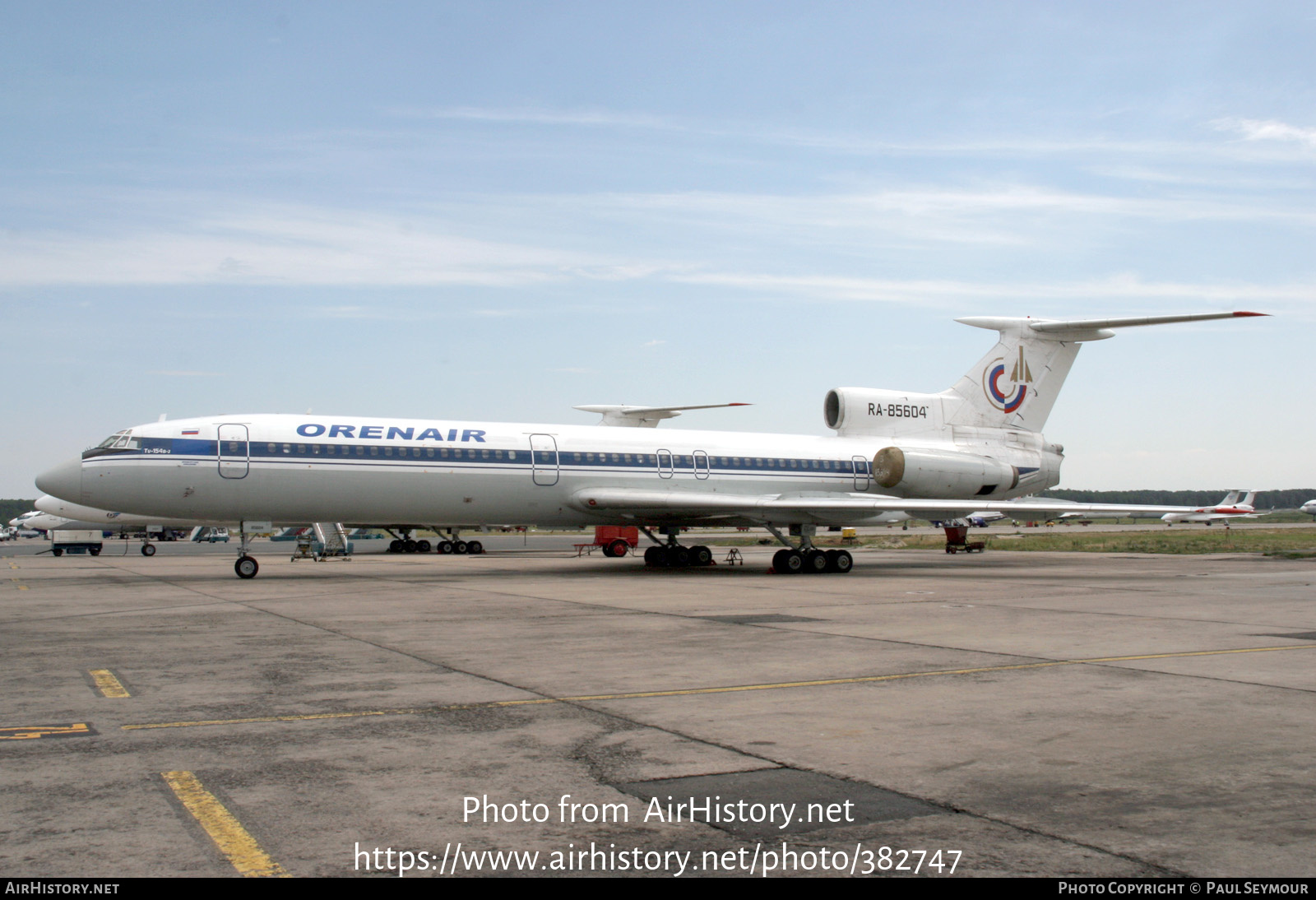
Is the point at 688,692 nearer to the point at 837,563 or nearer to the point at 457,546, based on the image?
the point at 837,563

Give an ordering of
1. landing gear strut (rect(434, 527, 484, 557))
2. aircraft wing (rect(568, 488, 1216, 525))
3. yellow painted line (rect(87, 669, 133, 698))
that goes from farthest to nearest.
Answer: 1. landing gear strut (rect(434, 527, 484, 557))
2. aircraft wing (rect(568, 488, 1216, 525))
3. yellow painted line (rect(87, 669, 133, 698))

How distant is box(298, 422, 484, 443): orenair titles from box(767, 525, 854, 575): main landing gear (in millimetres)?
7923

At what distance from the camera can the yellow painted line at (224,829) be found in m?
4.10

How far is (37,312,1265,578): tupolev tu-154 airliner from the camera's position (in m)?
21.6

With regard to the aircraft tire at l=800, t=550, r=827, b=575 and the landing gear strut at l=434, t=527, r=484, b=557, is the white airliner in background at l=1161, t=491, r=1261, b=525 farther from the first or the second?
the landing gear strut at l=434, t=527, r=484, b=557

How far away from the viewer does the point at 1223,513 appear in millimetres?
62188

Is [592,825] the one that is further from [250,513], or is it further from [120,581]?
[120,581]

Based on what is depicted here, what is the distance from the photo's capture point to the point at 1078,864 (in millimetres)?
4133

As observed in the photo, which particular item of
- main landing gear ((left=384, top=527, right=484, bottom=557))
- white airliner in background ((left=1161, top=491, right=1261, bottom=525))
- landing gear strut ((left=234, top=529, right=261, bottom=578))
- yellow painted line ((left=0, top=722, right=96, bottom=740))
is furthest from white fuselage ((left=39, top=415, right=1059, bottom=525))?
white airliner in background ((left=1161, top=491, right=1261, bottom=525))

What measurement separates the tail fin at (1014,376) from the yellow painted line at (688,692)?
739 inches

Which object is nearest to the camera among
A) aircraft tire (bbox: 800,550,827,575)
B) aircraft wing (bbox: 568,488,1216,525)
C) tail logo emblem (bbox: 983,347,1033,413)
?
aircraft wing (bbox: 568,488,1216,525)

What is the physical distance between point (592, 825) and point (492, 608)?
10.9m

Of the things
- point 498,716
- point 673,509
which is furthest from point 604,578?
point 498,716

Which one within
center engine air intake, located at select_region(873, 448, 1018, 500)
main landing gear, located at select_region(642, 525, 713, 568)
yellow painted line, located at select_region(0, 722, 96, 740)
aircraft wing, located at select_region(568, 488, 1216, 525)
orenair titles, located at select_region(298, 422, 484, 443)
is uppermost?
orenair titles, located at select_region(298, 422, 484, 443)
